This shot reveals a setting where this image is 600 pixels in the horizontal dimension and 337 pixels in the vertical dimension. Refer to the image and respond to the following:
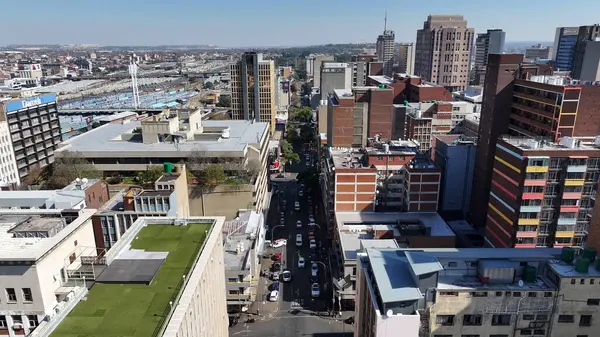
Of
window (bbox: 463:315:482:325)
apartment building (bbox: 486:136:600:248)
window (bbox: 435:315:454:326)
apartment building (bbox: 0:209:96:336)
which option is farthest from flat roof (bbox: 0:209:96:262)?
apartment building (bbox: 486:136:600:248)

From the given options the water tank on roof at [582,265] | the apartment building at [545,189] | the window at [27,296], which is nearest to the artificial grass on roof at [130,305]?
the window at [27,296]

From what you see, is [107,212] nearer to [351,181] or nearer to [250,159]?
[250,159]

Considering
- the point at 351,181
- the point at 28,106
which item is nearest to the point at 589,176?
the point at 351,181

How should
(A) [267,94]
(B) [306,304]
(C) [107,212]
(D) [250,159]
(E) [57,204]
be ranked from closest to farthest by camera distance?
1. (E) [57,204]
2. (C) [107,212]
3. (B) [306,304]
4. (D) [250,159]
5. (A) [267,94]

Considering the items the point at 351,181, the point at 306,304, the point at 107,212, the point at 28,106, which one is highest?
the point at 28,106

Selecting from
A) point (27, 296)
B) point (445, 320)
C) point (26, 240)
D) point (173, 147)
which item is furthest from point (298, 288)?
point (27, 296)

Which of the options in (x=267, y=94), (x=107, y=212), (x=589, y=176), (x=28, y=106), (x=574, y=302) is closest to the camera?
(x=574, y=302)
